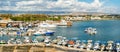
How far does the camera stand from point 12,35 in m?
51.5

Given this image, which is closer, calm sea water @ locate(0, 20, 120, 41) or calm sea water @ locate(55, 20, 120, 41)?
calm sea water @ locate(0, 20, 120, 41)

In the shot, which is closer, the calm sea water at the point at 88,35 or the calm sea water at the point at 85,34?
the calm sea water at the point at 85,34

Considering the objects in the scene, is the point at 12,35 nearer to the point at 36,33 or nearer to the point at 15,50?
the point at 36,33

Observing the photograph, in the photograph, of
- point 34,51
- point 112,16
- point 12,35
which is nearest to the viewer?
point 34,51

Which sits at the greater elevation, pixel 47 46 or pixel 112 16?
pixel 47 46

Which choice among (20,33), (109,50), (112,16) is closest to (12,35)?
(20,33)

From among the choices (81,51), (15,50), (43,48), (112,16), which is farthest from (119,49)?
(112,16)

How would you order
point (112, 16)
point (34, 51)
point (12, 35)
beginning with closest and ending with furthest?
point (34, 51) → point (12, 35) → point (112, 16)

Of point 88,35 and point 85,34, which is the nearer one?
point 88,35

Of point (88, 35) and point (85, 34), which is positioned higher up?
point (88, 35)

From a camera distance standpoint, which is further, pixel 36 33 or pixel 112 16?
pixel 112 16

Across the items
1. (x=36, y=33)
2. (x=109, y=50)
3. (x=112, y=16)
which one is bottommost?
(x=112, y=16)

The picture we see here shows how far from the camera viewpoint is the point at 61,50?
21578mm

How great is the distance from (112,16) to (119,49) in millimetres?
141751
